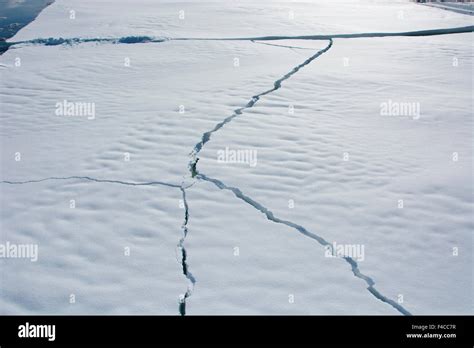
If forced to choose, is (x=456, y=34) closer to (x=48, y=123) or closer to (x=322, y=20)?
(x=322, y=20)

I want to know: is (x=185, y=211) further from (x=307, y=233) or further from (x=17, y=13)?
(x=17, y=13)

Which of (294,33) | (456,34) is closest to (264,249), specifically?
(294,33)

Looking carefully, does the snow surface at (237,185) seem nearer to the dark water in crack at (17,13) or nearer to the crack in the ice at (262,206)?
the crack in the ice at (262,206)

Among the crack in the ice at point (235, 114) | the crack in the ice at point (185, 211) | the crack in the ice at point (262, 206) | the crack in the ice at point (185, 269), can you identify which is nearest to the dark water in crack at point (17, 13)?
the crack in the ice at point (235, 114)

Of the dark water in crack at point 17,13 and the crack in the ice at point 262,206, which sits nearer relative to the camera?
the crack in the ice at point 262,206

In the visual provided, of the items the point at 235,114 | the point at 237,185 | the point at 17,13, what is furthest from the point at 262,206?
the point at 17,13
